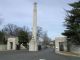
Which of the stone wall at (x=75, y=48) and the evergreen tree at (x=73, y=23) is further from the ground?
the evergreen tree at (x=73, y=23)

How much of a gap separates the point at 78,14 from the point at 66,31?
16.1ft

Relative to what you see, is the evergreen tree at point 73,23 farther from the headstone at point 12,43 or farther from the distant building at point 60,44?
the headstone at point 12,43

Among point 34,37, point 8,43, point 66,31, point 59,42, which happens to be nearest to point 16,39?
point 8,43

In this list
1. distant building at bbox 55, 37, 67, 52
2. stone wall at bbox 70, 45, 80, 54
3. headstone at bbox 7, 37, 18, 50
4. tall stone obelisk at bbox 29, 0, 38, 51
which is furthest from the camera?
headstone at bbox 7, 37, 18, 50

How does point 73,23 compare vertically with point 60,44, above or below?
above

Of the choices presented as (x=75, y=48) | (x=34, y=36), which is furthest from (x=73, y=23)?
(x=34, y=36)

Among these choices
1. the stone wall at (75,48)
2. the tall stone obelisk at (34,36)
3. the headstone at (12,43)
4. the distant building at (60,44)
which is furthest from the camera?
the headstone at (12,43)

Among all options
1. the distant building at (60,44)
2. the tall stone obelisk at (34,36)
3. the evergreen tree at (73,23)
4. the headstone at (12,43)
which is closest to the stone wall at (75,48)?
the evergreen tree at (73,23)

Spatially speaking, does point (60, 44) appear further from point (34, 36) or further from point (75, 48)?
point (75, 48)

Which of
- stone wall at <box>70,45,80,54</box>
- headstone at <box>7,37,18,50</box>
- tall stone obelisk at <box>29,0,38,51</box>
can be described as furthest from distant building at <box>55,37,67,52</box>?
headstone at <box>7,37,18,50</box>

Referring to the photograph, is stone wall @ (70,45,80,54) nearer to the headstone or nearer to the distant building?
the distant building

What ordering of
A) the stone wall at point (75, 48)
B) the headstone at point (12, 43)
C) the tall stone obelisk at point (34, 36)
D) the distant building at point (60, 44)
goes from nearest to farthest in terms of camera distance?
the stone wall at point (75, 48), the distant building at point (60, 44), the tall stone obelisk at point (34, 36), the headstone at point (12, 43)

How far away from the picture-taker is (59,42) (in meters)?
67.9

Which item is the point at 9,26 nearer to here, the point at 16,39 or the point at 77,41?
the point at 16,39
